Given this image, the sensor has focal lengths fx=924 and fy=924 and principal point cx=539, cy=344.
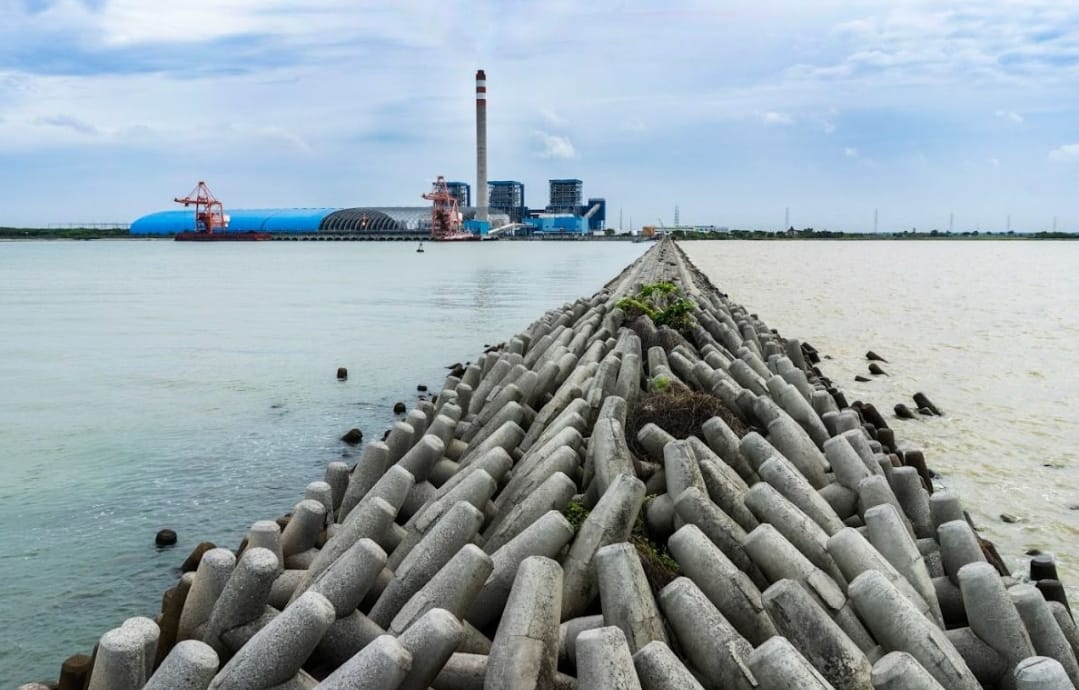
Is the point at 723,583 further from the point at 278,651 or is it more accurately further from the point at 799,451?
the point at 799,451

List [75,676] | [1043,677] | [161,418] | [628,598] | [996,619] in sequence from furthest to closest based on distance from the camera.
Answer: [161,418], [75,676], [996,619], [628,598], [1043,677]

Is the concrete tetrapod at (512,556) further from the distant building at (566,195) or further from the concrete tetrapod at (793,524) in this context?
the distant building at (566,195)

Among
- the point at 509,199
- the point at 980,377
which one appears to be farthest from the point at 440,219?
the point at 980,377

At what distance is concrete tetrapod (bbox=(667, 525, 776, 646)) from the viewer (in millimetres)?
3791

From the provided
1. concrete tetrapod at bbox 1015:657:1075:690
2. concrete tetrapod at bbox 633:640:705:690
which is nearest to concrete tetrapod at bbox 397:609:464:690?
concrete tetrapod at bbox 633:640:705:690

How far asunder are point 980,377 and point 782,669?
14947 mm

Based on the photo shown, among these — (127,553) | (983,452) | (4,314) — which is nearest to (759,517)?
(127,553)

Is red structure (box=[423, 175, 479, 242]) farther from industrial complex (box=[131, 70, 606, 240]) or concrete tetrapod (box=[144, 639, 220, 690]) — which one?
concrete tetrapod (box=[144, 639, 220, 690])

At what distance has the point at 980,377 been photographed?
16.3 meters

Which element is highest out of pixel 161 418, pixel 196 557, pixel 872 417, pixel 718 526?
pixel 718 526

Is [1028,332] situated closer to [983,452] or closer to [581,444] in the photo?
[983,452]

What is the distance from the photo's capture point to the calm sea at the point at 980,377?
27.1 ft

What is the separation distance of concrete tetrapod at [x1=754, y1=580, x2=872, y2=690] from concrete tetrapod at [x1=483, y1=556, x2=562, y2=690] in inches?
34.9

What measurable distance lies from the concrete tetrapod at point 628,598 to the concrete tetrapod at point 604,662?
1.68 feet
